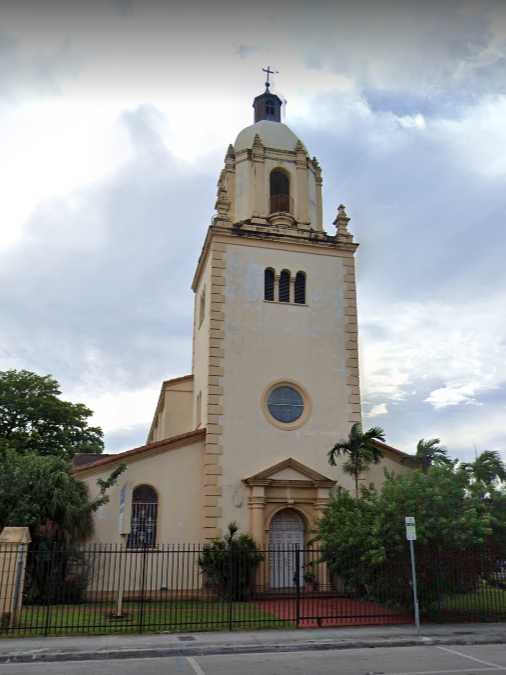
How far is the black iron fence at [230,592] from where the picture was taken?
47.7 ft

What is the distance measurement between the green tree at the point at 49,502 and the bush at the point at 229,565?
3.93m

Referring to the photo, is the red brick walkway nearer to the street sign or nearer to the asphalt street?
the street sign

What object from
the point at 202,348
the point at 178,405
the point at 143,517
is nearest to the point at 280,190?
the point at 202,348

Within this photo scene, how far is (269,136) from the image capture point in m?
27.7

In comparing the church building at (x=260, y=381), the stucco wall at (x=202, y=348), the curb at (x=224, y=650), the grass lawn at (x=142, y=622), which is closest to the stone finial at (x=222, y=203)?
the church building at (x=260, y=381)

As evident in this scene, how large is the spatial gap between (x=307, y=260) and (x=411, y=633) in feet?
49.6

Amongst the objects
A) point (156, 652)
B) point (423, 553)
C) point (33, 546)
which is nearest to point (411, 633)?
point (423, 553)

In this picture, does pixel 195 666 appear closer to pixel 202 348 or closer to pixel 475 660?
pixel 475 660

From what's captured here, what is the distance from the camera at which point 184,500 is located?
21.3 m

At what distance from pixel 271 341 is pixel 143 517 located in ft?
26.2

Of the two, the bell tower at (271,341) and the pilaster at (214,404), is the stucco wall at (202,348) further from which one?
the pilaster at (214,404)

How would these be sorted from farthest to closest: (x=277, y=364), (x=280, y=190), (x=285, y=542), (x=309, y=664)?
(x=280, y=190), (x=277, y=364), (x=285, y=542), (x=309, y=664)

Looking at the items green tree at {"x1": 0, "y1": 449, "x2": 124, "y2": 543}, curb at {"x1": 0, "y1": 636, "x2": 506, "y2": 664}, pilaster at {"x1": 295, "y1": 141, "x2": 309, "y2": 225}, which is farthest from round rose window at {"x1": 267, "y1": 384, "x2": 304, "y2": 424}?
curb at {"x1": 0, "y1": 636, "x2": 506, "y2": 664}

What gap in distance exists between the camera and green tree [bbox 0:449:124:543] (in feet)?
62.4
